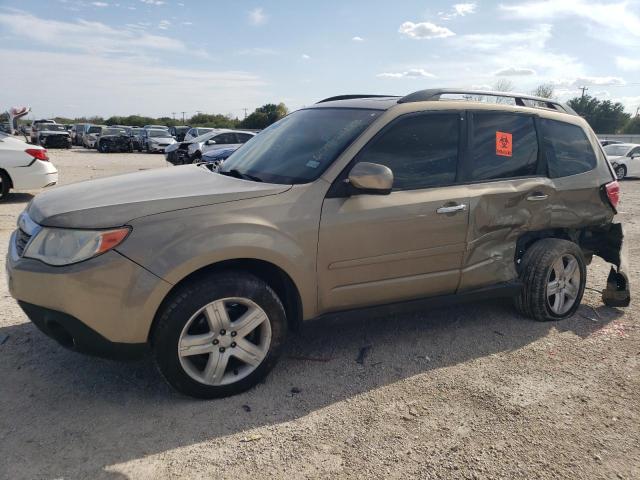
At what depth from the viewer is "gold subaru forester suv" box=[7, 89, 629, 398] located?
2.66 m

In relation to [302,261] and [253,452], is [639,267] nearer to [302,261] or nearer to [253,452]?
[302,261]

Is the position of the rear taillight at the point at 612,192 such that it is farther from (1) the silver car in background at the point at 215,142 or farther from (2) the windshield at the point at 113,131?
(2) the windshield at the point at 113,131

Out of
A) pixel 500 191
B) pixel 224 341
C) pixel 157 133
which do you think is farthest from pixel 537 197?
pixel 157 133

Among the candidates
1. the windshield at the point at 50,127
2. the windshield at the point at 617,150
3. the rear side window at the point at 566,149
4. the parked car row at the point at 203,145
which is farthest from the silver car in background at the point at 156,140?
the rear side window at the point at 566,149

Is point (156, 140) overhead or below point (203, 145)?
below

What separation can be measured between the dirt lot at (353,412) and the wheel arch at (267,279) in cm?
17

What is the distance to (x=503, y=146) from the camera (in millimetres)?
3887

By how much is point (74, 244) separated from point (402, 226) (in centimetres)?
195

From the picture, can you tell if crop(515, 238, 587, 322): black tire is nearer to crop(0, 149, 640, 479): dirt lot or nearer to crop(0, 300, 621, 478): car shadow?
crop(0, 300, 621, 478): car shadow

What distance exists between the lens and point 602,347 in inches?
151

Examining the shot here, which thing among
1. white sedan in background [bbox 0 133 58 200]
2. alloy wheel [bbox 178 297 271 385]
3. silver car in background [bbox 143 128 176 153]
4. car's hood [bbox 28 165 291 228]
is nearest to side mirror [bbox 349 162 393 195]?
car's hood [bbox 28 165 291 228]

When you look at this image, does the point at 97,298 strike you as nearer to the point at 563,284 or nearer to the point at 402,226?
the point at 402,226

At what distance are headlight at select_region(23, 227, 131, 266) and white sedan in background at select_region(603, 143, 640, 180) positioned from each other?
72.4ft

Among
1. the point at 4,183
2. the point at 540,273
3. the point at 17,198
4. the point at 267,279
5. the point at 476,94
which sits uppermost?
the point at 476,94
